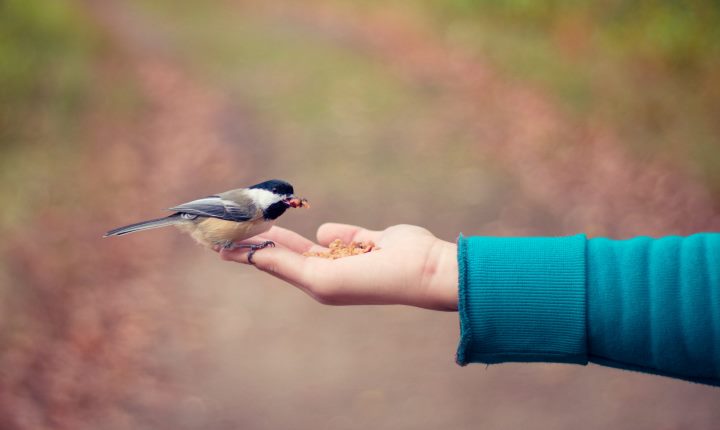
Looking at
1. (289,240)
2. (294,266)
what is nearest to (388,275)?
(294,266)

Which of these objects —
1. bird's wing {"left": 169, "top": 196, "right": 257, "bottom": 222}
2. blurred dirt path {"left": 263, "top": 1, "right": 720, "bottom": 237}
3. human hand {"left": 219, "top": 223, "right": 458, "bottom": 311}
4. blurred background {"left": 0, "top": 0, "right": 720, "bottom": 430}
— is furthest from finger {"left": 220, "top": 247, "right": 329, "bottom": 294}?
blurred dirt path {"left": 263, "top": 1, "right": 720, "bottom": 237}

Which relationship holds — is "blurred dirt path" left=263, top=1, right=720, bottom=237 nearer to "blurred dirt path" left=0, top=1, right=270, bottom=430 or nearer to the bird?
"blurred dirt path" left=0, top=1, right=270, bottom=430

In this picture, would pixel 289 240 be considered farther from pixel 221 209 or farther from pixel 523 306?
pixel 523 306

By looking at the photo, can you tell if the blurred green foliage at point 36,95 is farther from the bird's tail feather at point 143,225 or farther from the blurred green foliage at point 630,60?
the blurred green foliage at point 630,60

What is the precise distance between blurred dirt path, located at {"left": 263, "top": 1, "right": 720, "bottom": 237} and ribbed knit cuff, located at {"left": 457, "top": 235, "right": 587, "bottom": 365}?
2.20 meters

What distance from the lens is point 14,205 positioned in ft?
9.25

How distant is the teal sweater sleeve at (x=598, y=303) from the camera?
114 cm

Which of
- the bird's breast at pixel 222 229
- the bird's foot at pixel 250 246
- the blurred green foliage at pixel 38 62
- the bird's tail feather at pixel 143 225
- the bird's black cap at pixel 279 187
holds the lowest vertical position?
the bird's foot at pixel 250 246

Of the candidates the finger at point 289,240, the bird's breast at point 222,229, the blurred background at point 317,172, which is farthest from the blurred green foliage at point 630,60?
the bird's breast at point 222,229

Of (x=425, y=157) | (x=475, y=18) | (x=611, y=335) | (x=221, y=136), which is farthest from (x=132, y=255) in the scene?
(x=611, y=335)

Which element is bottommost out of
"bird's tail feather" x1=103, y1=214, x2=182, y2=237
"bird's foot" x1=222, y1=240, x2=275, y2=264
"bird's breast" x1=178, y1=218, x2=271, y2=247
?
"bird's foot" x1=222, y1=240, x2=275, y2=264

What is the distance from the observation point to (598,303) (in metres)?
1.18

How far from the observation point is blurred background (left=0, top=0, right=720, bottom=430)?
271cm

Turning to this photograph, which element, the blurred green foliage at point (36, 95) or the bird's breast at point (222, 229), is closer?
the bird's breast at point (222, 229)
